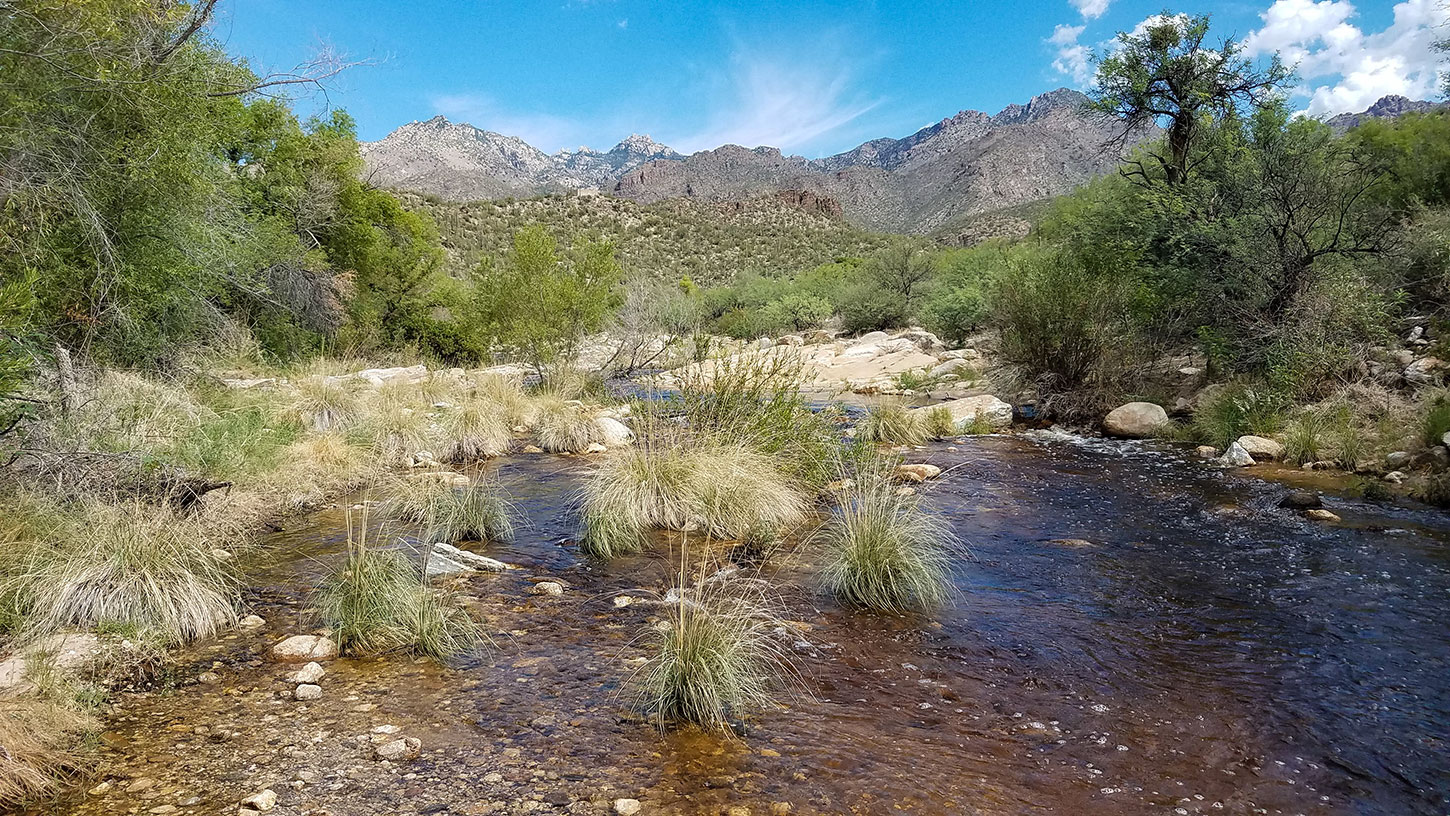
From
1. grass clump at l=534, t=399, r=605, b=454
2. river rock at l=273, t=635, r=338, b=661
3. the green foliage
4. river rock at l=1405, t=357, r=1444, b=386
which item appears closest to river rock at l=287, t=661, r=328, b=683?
river rock at l=273, t=635, r=338, b=661

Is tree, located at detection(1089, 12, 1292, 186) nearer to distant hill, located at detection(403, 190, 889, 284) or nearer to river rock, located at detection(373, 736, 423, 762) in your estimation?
river rock, located at detection(373, 736, 423, 762)

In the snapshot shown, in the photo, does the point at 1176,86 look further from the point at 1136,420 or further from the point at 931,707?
the point at 931,707

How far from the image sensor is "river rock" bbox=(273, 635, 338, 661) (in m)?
4.57

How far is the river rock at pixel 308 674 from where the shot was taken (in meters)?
4.23

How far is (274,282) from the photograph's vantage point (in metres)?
17.6

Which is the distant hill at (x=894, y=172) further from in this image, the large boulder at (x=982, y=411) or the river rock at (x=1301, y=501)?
the river rock at (x=1301, y=501)

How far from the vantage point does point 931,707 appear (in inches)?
165

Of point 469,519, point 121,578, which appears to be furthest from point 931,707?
point 121,578

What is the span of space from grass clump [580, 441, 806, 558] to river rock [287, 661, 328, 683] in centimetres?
290

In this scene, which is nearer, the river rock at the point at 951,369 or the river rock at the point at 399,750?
the river rock at the point at 399,750

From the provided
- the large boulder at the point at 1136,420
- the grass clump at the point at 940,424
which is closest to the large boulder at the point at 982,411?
the grass clump at the point at 940,424

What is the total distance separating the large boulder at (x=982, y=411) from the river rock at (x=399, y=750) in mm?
12426

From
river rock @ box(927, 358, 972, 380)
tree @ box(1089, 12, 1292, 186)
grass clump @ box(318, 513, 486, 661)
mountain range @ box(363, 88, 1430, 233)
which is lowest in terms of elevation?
grass clump @ box(318, 513, 486, 661)

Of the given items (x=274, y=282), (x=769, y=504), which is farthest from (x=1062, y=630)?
(x=274, y=282)
